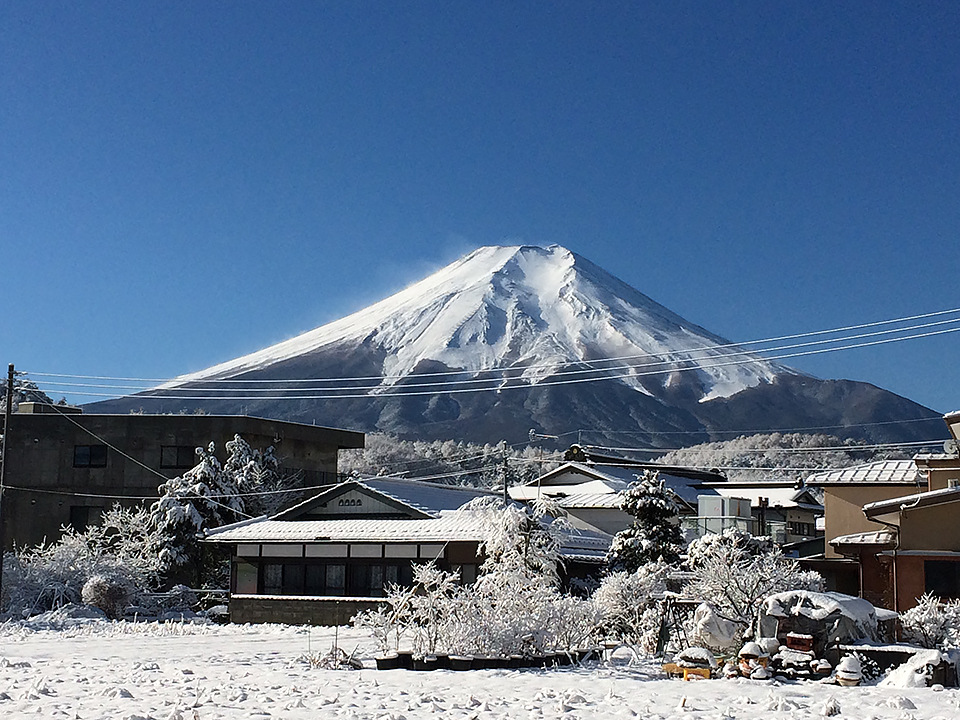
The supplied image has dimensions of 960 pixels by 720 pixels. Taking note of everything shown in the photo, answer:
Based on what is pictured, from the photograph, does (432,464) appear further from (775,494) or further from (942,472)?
(942,472)

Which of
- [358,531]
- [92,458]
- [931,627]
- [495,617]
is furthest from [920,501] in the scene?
[92,458]

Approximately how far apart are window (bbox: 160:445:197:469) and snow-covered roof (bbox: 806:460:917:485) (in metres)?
28.3

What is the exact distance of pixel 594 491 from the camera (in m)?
52.7

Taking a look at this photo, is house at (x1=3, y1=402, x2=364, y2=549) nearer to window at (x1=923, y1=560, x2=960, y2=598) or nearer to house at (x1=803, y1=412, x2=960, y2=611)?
house at (x1=803, y1=412, x2=960, y2=611)

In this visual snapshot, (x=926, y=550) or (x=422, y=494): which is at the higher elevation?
(x=422, y=494)

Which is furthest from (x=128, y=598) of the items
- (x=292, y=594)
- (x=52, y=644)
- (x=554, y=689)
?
(x=554, y=689)

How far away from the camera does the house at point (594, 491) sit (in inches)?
1934

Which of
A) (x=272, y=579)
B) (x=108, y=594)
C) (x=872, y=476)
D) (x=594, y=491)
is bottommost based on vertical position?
(x=108, y=594)

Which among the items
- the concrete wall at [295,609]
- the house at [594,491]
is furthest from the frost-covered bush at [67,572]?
the house at [594,491]

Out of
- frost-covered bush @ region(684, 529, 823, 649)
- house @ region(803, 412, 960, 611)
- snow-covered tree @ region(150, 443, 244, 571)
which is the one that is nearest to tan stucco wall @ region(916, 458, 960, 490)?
house @ region(803, 412, 960, 611)

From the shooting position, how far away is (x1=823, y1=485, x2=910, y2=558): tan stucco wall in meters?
34.1

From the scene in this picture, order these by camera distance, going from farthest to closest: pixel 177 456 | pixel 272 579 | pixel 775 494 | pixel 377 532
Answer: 1. pixel 775 494
2. pixel 177 456
3. pixel 272 579
4. pixel 377 532

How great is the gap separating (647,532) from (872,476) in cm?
730

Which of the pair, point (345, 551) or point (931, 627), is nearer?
point (931, 627)
